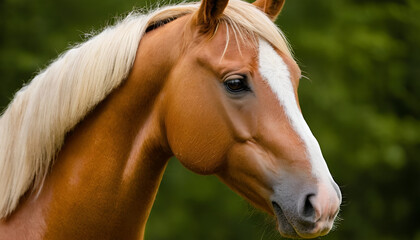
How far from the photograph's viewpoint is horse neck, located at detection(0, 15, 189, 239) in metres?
3.02

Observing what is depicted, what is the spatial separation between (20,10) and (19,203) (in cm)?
631

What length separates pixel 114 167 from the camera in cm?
304

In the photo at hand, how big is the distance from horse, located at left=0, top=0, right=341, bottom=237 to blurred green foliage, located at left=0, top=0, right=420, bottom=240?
5.26m

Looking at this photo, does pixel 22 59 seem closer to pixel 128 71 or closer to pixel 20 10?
pixel 20 10

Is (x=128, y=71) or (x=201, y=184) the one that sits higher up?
(x=128, y=71)

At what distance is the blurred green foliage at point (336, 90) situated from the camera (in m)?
8.89

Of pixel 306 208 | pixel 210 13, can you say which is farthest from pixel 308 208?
pixel 210 13

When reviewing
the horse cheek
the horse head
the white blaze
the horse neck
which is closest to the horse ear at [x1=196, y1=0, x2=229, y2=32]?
the horse head

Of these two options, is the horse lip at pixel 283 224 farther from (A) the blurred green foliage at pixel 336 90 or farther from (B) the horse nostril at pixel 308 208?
(A) the blurred green foliage at pixel 336 90

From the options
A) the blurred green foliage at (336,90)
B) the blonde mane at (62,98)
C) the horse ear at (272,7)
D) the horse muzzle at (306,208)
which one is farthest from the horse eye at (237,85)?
the blurred green foliage at (336,90)

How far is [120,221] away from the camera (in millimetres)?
3037

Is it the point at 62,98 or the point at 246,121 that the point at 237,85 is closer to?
the point at 246,121

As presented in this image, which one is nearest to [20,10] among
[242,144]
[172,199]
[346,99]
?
[172,199]

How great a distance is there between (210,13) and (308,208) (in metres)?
1.07
